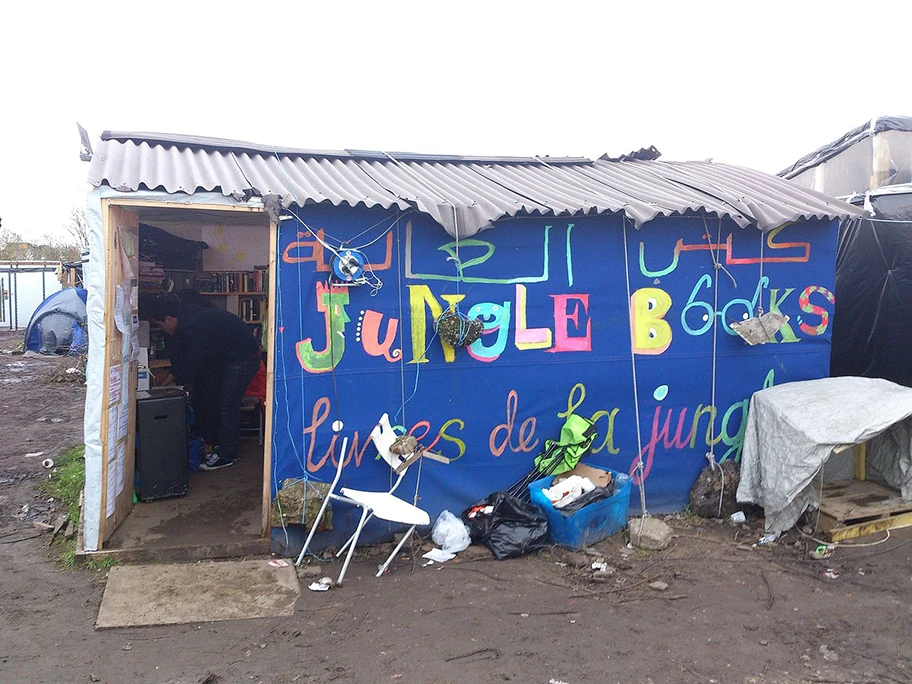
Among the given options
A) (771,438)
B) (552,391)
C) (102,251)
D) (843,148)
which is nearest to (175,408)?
(102,251)

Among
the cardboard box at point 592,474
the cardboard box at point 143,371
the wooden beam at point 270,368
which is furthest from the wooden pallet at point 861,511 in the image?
the cardboard box at point 143,371

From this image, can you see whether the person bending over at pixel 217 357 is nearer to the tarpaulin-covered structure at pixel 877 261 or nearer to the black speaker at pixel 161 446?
the black speaker at pixel 161 446

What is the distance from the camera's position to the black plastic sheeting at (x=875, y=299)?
24.4 feet

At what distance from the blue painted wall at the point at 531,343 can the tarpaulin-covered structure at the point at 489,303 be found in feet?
0.05

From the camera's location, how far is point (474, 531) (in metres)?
5.56

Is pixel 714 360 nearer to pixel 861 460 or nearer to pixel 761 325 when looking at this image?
pixel 761 325

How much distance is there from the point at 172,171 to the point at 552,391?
367 cm

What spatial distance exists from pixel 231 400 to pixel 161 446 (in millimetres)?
1091

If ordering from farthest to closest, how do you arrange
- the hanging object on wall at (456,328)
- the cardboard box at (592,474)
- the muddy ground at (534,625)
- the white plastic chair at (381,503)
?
the cardboard box at (592,474), the hanging object on wall at (456,328), the white plastic chair at (381,503), the muddy ground at (534,625)

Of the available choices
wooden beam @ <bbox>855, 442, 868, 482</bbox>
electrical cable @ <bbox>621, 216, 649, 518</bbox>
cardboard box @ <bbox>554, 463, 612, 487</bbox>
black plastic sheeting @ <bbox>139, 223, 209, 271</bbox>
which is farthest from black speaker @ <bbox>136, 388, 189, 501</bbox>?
wooden beam @ <bbox>855, 442, 868, 482</bbox>

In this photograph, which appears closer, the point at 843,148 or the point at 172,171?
the point at 172,171

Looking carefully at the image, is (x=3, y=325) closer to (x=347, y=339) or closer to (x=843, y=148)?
(x=347, y=339)

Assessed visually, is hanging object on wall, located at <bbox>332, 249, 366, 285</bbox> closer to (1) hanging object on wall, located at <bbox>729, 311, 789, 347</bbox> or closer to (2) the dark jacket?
(2) the dark jacket

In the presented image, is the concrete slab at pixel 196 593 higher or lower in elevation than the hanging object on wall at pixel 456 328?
lower
